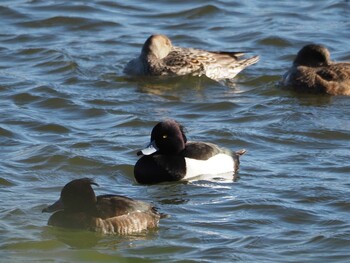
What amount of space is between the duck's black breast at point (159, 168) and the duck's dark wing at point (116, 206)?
185cm

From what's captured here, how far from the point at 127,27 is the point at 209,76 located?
10.8 ft

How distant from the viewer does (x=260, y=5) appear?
2173 centimetres

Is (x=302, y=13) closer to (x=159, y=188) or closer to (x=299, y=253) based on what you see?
(x=159, y=188)

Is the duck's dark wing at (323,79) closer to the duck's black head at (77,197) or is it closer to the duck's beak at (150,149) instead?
the duck's beak at (150,149)

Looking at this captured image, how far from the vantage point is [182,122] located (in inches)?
605

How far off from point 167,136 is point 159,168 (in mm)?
348

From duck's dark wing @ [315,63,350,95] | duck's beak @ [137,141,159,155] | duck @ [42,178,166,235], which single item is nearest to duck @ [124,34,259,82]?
duck's dark wing @ [315,63,350,95]

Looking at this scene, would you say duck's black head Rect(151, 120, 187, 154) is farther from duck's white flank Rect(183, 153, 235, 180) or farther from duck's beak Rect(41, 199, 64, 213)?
duck's beak Rect(41, 199, 64, 213)

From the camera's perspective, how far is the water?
10.9 meters

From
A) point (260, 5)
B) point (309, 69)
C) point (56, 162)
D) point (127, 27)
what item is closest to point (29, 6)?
point (127, 27)

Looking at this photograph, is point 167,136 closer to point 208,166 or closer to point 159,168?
point 159,168

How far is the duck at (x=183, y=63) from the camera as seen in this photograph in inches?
695

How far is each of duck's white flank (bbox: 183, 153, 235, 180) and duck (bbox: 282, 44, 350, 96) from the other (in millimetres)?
3525

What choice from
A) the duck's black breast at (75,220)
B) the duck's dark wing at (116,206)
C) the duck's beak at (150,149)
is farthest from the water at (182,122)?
the duck's beak at (150,149)
